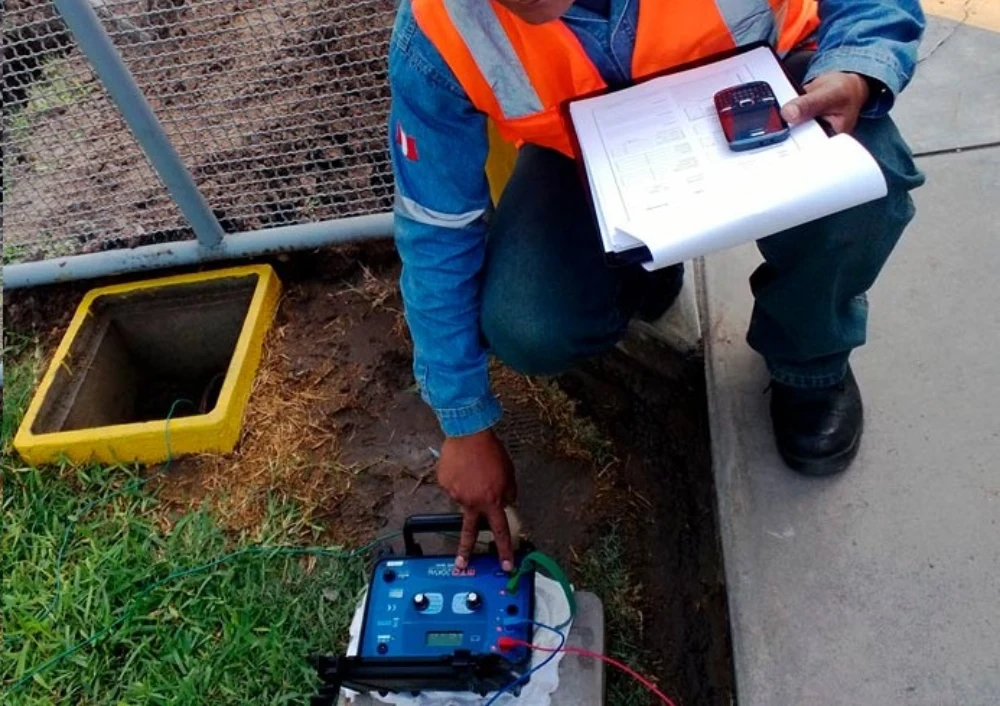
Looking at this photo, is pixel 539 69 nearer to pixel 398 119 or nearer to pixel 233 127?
pixel 398 119

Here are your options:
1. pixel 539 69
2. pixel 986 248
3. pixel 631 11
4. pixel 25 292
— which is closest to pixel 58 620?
pixel 25 292

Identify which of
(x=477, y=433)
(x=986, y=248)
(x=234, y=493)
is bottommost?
(x=234, y=493)

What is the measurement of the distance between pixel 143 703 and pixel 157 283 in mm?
1038

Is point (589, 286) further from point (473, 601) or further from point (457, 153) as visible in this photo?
point (473, 601)

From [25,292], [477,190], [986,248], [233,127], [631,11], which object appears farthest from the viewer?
[25,292]

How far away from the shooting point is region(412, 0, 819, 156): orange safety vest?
1265mm

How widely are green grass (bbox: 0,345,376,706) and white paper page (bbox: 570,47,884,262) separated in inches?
36.7

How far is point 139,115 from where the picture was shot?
6.51 feet

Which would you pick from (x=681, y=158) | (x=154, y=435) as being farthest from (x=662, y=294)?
(x=154, y=435)

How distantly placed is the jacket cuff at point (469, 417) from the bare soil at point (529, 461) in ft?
1.43

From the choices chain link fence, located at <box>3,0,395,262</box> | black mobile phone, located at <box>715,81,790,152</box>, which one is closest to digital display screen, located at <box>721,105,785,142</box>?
black mobile phone, located at <box>715,81,790,152</box>

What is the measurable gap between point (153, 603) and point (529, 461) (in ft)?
2.46

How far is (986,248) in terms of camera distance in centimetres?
179

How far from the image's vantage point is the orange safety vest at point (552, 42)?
1.26 meters
